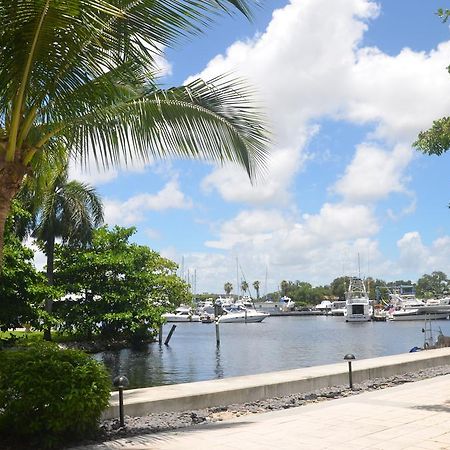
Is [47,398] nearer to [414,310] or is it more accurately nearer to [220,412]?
[220,412]

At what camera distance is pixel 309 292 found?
166875mm

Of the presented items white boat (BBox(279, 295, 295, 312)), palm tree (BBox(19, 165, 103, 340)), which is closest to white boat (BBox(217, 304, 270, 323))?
white boat (BBox(279, 295, 295, 312))

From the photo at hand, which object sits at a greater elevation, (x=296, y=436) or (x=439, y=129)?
(x=439, y=129)

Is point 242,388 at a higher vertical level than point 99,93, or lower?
lower

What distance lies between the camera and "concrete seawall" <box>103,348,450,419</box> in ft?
31.3

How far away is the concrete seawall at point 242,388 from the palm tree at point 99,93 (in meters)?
4.21

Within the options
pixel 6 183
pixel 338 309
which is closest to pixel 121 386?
pixel 6 183

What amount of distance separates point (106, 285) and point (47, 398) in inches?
1253

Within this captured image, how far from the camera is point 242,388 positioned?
10969mm

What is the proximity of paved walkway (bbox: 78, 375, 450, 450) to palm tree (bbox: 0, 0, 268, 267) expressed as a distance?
3.52 meters

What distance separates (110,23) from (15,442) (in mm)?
5318

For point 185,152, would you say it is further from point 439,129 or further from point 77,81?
point 439,129

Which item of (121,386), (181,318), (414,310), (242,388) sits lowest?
(181,318)

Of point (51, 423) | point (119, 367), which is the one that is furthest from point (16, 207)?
point (51, 423)
